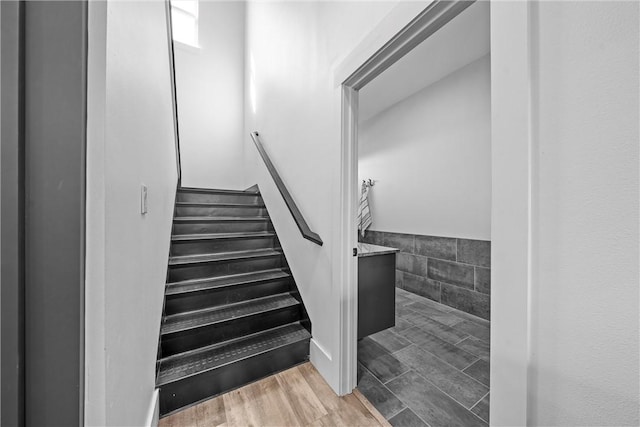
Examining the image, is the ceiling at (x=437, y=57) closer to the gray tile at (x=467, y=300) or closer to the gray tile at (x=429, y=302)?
the gray tile at (x=467, y=300)

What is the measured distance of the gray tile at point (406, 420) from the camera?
4.19 feet

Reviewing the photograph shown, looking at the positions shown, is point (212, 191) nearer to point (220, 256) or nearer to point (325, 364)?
point (220, 256)

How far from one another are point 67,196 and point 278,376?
1624 mm

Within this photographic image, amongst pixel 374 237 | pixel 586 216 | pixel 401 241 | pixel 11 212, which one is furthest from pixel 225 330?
pixel 374 237

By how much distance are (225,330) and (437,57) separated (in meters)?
3.29

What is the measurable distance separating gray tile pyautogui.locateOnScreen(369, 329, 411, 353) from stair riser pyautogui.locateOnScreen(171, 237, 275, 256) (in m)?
1.39

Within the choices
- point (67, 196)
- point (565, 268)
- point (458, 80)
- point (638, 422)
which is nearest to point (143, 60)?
point (67, 196)

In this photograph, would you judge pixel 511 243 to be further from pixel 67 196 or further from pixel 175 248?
pixel 175 248

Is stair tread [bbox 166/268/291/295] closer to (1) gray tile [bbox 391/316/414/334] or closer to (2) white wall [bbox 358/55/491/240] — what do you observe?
(1) gray tile [bbox 391/316/414/334]

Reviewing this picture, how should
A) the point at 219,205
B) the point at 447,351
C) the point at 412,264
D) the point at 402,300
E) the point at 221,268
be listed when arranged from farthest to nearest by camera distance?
the point at 412,264
the point at 402,300
the point at 219,205
the point at 221,268
the point at 447,351

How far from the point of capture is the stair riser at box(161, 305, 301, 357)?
1538 mm

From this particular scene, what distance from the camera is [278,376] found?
162cm

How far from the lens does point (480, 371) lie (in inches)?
65.7

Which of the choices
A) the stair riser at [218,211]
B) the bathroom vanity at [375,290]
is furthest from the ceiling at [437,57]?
the stair riser at [218,211]
